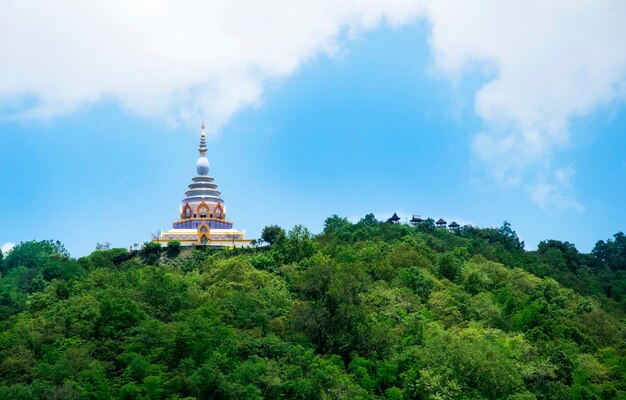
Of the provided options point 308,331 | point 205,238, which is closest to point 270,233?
point 205,238

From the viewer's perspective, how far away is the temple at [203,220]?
3125 inches

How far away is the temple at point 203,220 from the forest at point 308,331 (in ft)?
17.0

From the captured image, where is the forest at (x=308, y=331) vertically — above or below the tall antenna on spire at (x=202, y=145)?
below

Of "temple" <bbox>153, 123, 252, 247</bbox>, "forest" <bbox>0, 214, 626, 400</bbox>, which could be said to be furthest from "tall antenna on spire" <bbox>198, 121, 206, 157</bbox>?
"forest" <bbox>0, 214, 626, 400</bbox>

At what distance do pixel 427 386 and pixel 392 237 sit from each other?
102 ft

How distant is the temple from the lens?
79375mm

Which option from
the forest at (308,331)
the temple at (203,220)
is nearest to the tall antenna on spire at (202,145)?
the temple at (203,220)

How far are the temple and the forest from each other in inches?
204

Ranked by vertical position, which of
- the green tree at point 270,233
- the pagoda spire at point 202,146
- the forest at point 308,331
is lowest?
the forest at point 308,331

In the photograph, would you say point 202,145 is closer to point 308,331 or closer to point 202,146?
point 202,146

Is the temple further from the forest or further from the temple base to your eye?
the forest

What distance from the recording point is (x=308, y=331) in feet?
178

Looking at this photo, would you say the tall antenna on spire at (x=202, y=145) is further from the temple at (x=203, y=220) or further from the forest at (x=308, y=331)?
the forest at (x=308, y=331)

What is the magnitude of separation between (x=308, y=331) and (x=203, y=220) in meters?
29.2
